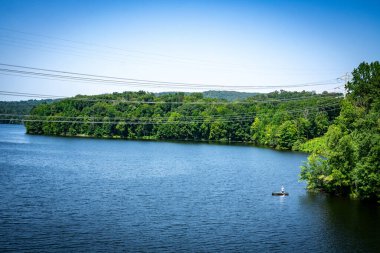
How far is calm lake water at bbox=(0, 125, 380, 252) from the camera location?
112 feet

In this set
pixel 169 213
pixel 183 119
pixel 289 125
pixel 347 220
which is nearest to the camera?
pixel 347 220

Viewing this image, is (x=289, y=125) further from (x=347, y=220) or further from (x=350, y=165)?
(x=347, y=220)

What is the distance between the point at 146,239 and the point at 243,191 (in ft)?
73.6

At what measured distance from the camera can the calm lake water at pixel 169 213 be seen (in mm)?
34125

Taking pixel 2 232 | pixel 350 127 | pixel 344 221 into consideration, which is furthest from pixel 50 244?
pixel 350 127

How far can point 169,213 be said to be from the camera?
4269 cm

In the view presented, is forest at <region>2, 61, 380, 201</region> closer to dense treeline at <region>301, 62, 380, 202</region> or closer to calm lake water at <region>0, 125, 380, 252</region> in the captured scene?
dense treeline at <region>301, 62, 380, 202</region>

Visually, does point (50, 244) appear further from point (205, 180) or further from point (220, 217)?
point (205, 180)

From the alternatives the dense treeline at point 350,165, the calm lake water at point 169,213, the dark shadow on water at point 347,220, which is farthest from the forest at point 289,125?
the calm lake water at point 169,213

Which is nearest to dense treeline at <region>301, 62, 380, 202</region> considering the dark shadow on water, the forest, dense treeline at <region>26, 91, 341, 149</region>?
the forest

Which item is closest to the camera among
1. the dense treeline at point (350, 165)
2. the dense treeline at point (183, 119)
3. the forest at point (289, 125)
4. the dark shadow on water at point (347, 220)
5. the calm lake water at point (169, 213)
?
the calm lake water at point (169, 213)

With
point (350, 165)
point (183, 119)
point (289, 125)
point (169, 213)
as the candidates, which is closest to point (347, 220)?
point (350, 165)

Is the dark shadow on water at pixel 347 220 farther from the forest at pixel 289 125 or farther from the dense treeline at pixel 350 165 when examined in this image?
the forest at pixel 289 125

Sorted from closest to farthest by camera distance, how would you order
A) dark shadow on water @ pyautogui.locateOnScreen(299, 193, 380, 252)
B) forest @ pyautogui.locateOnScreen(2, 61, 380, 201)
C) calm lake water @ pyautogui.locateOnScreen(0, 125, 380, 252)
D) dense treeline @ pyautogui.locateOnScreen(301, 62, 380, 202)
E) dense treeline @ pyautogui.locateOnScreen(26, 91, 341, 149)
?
1. calm lake water @ pyautogui.locateOnScreen(0, 125, 380, 252)
2. dark shadow on water @ pyautogui.locateOnScreen(299, 193, 380, 252)
3. dense treeline @ pyautogui.locateOnScreen(301, 62, 380, 202)
4. forest @ pyautogui.locateOnScreen(2, 61, 380, 201)
5. dense treeline @ pyautogui.locateOnScreen(26, 91, 341, 149)
